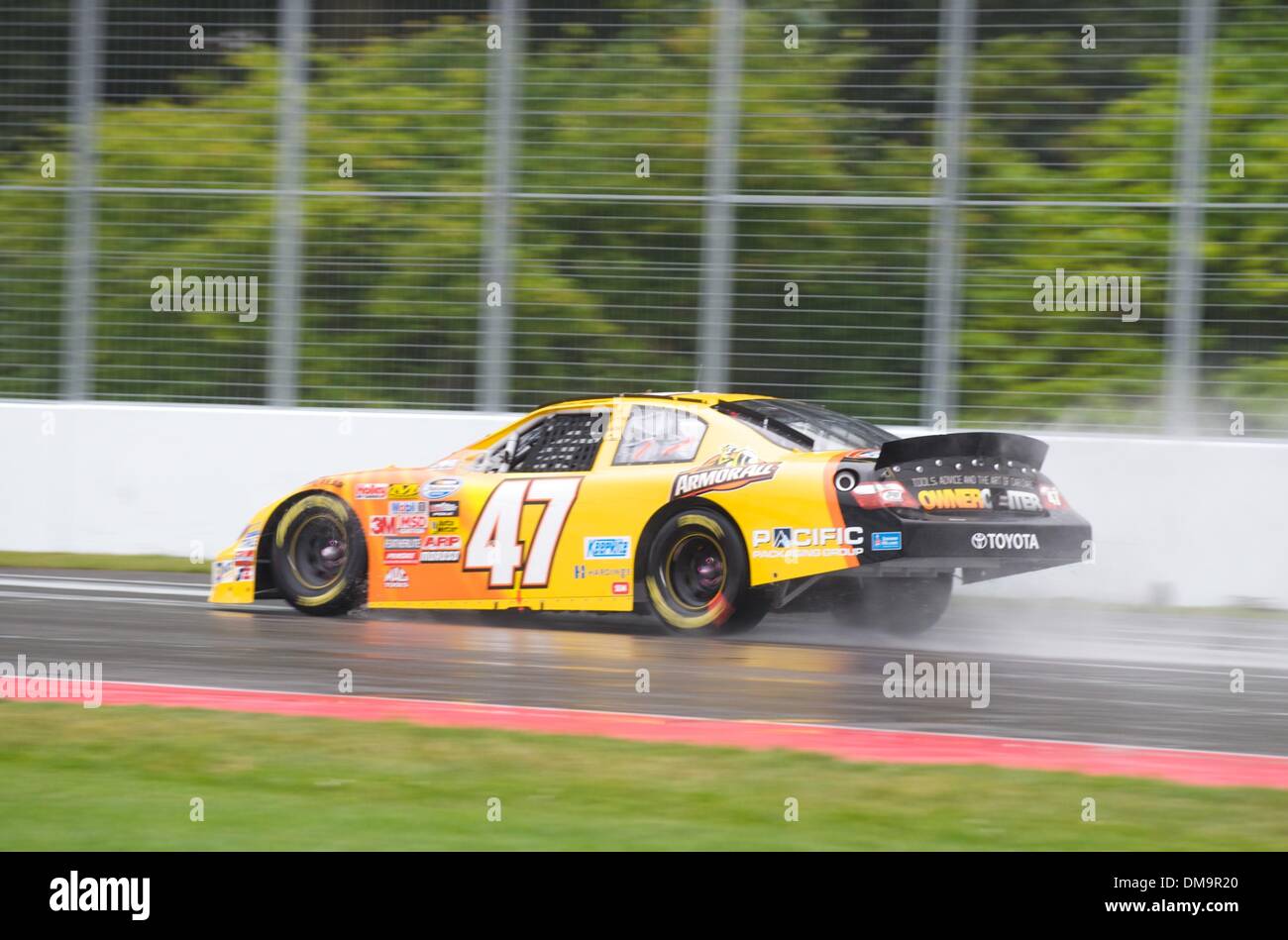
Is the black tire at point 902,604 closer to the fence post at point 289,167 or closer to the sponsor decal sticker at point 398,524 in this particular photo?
the sponsor decal sticker at point 398,524

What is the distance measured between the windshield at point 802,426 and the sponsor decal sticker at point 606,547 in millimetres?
986

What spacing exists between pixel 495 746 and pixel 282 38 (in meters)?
11.0

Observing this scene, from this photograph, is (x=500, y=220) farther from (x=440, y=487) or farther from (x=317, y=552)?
(x=440, y=487)

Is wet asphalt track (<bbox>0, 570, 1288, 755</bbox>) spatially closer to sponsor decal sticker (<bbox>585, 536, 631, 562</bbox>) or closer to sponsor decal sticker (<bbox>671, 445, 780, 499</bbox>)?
sponsor decal sticker (<bbox>585, 536, 631, 562</bbox>)

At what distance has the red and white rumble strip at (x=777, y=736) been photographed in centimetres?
677

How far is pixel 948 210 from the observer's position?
47.2 feet

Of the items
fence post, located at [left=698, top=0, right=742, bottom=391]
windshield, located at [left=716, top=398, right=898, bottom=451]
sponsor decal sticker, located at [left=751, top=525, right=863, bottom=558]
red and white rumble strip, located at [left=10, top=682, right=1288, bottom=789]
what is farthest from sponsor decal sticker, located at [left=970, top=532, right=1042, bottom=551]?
fence post, located at [left=698, top=0, right=742, bottom=391]

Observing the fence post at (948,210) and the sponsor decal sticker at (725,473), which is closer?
the sponsor decal sticker at (725,473)

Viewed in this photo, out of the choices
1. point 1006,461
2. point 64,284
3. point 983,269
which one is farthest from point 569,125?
point 1006,461

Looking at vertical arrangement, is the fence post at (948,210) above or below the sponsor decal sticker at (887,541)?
above

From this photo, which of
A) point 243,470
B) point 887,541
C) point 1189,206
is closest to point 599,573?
point 887,541

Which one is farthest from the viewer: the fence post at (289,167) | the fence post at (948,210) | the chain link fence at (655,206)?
the fence post at (289,167)

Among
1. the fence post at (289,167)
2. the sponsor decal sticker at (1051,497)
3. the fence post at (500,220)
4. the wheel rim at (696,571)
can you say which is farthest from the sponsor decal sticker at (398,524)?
the fence post at (289,167)

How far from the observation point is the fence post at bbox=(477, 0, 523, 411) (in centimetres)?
1539
